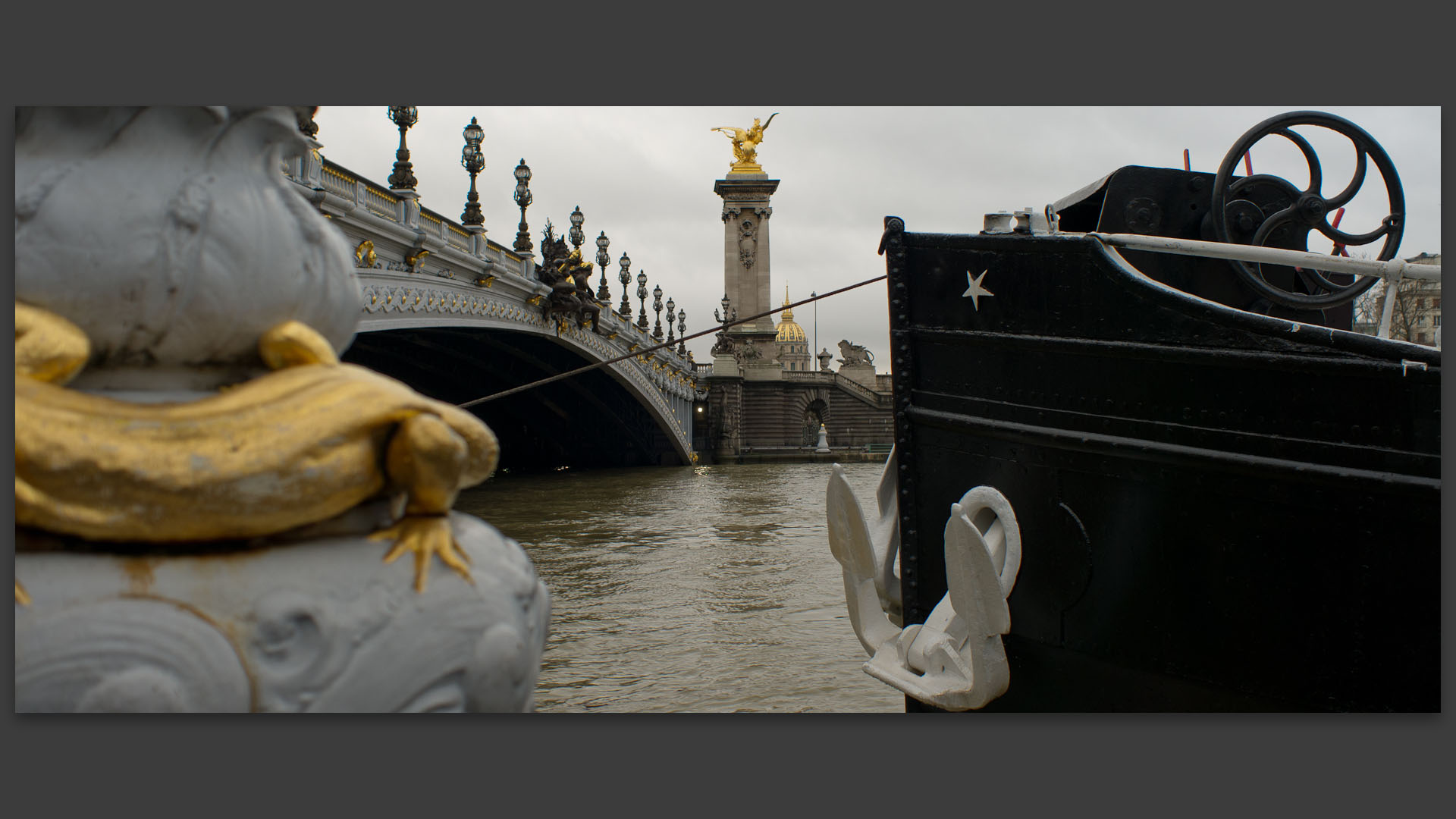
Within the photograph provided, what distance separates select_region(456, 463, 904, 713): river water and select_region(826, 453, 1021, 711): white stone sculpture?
0.77m

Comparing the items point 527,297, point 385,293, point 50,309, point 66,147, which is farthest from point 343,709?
point 527,297

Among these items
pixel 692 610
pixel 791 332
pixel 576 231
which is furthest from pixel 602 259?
pixel 791 332

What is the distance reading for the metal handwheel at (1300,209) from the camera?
153 inches

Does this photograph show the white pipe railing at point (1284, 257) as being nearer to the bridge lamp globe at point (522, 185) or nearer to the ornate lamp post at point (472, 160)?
the ornate lamp post at point (472, 160)

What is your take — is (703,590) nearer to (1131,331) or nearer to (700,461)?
(1131,331)

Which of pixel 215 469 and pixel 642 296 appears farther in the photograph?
pixel 642 296

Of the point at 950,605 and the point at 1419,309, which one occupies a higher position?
the point at 1419,309

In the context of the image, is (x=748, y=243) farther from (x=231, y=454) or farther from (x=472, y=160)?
(x=231, y=454)

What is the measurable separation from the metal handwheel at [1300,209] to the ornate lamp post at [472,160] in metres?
13.5

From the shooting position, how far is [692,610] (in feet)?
25.4

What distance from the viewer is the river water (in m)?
5.36

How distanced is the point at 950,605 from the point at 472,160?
548 inches

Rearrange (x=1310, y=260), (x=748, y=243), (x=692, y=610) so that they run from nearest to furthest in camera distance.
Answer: (x=1310, y=260) < (x=692, y=610) < (x=748, y=243)

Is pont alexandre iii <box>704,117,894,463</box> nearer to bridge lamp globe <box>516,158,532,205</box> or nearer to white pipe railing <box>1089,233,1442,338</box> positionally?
bridge lamp globe <box>516,158,532,205</box>
